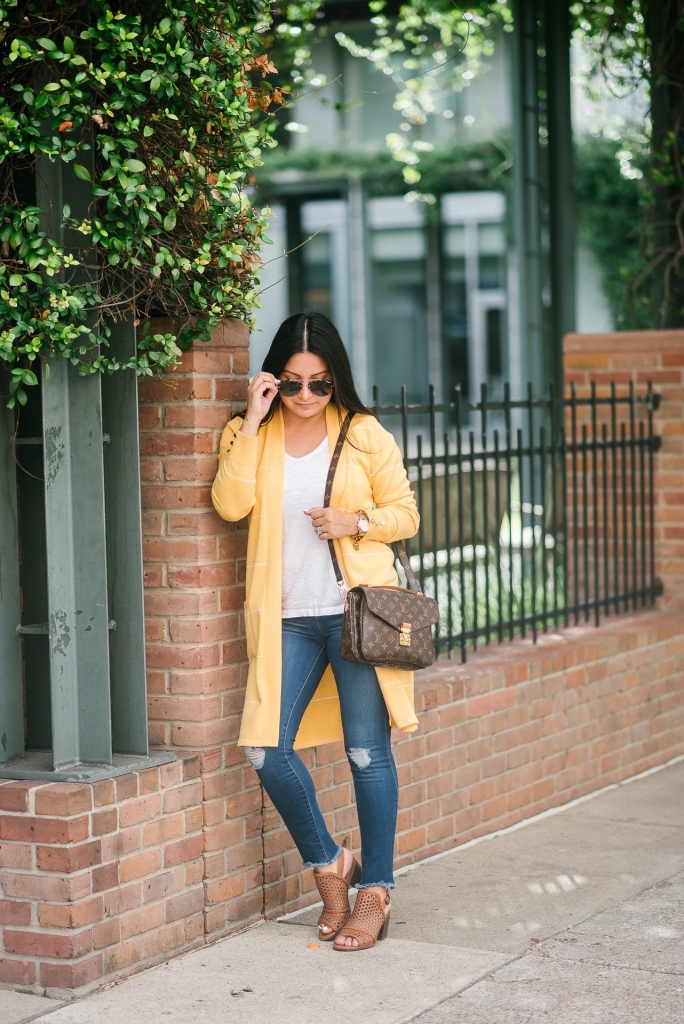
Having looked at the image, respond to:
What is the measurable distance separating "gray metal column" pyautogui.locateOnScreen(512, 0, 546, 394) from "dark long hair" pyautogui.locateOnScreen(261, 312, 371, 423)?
607cm

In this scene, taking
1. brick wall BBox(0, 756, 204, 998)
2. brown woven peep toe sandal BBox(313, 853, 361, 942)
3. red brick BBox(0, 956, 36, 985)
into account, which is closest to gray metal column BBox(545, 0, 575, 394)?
brown woven peep toe sandal BBox(313, 853, 361, 942)

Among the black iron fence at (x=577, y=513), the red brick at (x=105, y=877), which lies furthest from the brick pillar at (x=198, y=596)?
the black iron fence at (x=577, y=513)

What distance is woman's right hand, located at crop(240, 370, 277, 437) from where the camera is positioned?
4.16m

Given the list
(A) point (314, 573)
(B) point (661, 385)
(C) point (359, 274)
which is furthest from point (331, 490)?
(C) point (359, 274)

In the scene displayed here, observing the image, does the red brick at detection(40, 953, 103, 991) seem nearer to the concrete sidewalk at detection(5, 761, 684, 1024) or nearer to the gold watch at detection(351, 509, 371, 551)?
the concrete sidewalk at detection(5, 761, 684, 1024)

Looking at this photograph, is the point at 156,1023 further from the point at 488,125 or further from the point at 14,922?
the point at 488,125

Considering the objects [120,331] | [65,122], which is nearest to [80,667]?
[120,331]

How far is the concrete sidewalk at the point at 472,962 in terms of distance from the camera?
3738mm

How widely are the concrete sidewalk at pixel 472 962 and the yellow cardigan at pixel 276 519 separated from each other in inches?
26.9

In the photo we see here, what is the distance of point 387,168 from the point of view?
24859 mm

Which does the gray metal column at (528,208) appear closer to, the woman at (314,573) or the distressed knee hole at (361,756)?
the woman at (314,573)

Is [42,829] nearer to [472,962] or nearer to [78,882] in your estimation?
[78,882]

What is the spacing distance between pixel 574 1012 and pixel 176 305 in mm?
2323

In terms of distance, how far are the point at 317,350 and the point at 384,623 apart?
85cm
